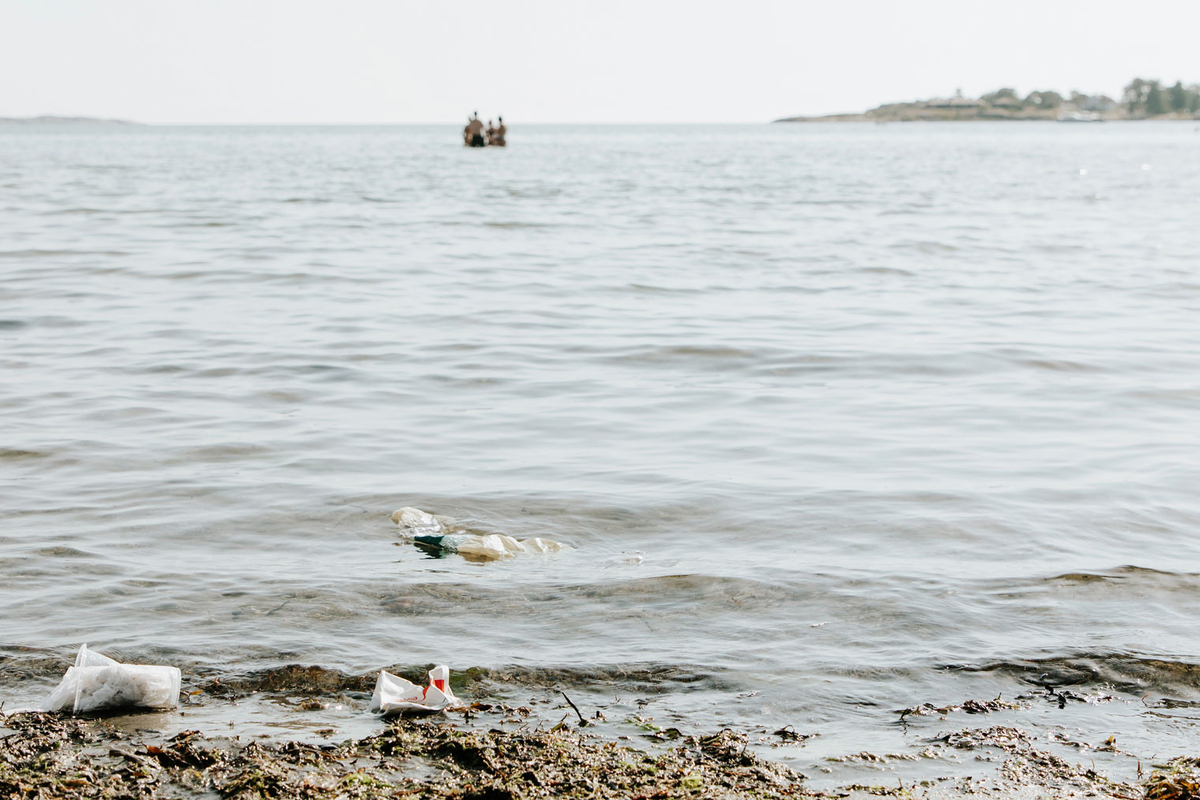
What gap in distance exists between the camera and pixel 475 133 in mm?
68938

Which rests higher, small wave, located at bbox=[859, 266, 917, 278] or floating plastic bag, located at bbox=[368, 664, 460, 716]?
small wave, located at bbox=[859, 266, 917, 278]

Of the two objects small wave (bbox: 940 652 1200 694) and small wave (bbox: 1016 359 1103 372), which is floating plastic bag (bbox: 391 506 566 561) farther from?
small wave (bbox: 1016 359 1103 372)

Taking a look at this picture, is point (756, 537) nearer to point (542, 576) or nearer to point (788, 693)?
point (542, 576)

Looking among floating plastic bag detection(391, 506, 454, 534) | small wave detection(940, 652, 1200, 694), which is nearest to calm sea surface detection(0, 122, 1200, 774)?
small wave detection(940, 652, 1200, 694)

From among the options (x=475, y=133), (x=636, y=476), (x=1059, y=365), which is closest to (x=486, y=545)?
(x=636, y=476)

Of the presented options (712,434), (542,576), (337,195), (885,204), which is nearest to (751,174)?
(885,204)

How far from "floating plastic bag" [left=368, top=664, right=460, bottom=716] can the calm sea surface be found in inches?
12.3

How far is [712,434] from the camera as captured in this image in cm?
761

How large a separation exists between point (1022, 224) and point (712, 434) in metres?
18.6

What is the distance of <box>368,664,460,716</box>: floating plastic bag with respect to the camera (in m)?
3.49

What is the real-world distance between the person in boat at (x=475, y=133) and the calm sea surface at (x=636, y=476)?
174ft

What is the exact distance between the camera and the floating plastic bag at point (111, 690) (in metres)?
3.44

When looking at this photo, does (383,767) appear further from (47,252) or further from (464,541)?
(47,252)

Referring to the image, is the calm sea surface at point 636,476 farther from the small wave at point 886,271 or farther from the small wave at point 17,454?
the small wave at point 886,271
